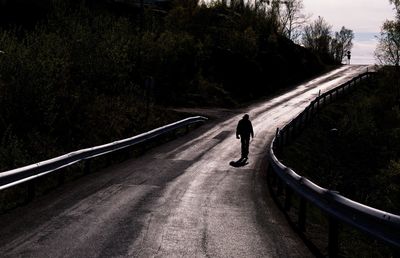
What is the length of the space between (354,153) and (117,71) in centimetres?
1458

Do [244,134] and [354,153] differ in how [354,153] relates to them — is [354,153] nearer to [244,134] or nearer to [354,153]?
[354,153]

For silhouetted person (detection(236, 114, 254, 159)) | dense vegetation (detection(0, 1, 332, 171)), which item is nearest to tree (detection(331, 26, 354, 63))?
dense vegetation (detection(0, 1, 332, 171))

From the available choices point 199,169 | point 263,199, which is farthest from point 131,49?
point 263,199

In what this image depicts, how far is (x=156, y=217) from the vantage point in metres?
8.45

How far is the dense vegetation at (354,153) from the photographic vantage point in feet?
69.8

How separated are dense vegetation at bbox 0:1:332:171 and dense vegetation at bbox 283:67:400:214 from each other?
8.84 meters

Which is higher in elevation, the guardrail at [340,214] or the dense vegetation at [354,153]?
the guardrail at [340,214]

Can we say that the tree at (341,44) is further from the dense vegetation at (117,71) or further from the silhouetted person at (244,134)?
the silhouetted person at (244,134)

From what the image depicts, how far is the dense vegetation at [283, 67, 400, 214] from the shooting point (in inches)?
838

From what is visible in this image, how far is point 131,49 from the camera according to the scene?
38.2 metres

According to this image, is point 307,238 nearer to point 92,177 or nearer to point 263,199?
point 263,199

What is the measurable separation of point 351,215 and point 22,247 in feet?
14.0

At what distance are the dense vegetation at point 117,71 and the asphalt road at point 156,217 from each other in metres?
4.49

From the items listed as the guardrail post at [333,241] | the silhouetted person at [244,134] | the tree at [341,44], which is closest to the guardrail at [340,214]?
the guardrail post at [333,241]
